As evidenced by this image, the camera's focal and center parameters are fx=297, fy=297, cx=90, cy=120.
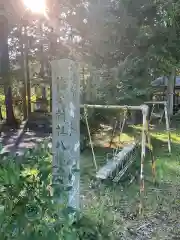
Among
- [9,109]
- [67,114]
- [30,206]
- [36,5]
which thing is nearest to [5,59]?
[9,109]

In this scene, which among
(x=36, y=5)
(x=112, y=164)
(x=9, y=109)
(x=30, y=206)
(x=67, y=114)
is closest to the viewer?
(x=30, y=206)

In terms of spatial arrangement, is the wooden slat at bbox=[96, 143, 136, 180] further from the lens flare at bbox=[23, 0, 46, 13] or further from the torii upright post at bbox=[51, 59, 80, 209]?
the lens flare at bbox=[23, 0, 46, 13]

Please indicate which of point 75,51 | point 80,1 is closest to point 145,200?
point 75,51

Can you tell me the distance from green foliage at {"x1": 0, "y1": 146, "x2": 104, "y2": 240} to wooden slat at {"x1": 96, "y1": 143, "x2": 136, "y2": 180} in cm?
282

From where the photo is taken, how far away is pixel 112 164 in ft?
14.6

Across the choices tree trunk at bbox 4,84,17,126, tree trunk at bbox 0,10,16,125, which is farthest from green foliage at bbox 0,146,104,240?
tree trunk at bbox 4,84,17,126

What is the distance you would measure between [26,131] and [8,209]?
310 inches

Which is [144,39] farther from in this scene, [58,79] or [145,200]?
[58,79]

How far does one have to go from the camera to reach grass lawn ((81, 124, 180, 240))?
276cm

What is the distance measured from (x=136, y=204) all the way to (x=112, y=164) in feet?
3.50

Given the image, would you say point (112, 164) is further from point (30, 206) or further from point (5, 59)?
point (5, 59)

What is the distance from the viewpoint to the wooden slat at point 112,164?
399 cm

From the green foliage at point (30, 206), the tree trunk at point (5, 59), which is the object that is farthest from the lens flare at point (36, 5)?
the green foliage at point (30, 206)

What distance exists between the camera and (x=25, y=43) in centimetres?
957
